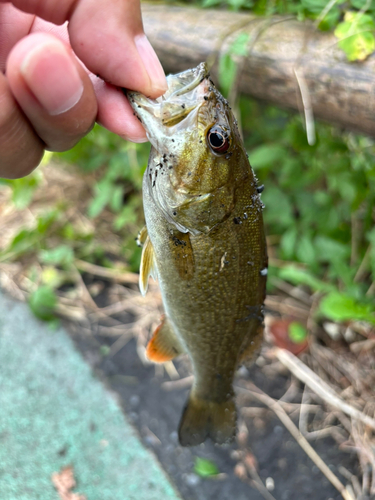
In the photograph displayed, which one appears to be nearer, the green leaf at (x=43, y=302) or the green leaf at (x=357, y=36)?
the green leaf at (x=357, y=36)

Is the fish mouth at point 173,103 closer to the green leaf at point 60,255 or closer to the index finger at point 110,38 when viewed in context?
the index finger at point 110,38

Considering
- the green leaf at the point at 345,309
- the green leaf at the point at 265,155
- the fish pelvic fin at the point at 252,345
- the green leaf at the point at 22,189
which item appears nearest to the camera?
the fish pelvic fin at the point at 252,345

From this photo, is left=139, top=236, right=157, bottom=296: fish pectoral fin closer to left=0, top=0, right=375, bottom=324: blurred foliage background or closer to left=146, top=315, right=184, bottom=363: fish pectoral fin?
left=146, top=315, right=184, bottom=363: fish pectoral fin

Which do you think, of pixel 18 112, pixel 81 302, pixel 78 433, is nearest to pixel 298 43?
pixel 18 112

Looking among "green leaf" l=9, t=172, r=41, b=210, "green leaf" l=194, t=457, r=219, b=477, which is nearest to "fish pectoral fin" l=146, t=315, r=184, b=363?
"green leaf" l=194, t=457, r=219, b=477

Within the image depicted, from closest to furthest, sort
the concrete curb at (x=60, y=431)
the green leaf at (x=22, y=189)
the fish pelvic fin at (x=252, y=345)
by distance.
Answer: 1. the fish pelvic fin at (x=252, y=345)
2. the concrete curb at (x=60, y=431)
3. the green leaf at (x=22, y=189)

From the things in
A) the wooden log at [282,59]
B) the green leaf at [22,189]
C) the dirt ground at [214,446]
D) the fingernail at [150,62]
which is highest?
the fingernail at [150,62]

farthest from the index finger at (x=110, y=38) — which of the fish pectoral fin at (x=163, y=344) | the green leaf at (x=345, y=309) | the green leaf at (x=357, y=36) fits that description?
the green leaf at (x=345, y=309)
